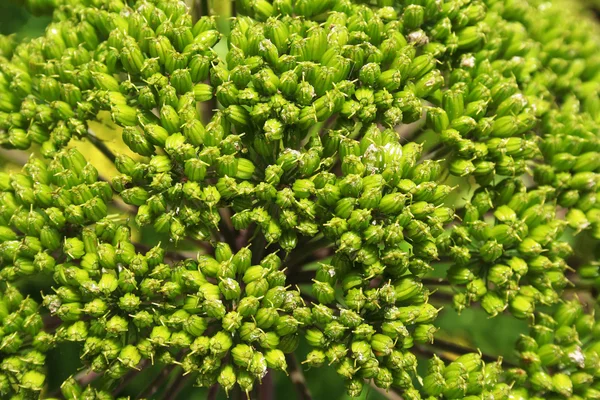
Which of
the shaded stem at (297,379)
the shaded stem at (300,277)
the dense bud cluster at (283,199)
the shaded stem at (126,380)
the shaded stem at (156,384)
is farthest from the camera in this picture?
the shaded stem at (297,379)

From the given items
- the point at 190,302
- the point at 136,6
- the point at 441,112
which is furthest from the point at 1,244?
the point at 441,112

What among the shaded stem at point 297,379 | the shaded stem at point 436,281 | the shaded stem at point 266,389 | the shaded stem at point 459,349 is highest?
the shaded stem at point 436,281

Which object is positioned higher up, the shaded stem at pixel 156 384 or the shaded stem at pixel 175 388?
the shaded stem at pixel 156 384

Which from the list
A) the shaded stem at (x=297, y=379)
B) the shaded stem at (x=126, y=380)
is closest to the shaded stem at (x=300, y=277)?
the shaded stem at (x=297, y=379)

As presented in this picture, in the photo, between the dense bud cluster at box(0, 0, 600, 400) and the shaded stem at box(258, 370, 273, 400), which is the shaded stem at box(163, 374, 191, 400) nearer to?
the dense bud cluster at box(0, 0, 600, 400)

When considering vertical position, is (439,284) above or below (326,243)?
below

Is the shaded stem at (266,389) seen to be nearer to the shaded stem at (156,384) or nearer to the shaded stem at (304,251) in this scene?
the shaded stem at (156,384)

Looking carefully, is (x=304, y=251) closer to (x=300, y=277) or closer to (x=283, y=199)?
(x=300, y=277)

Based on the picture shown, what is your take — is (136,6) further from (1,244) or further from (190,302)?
(190,302)
